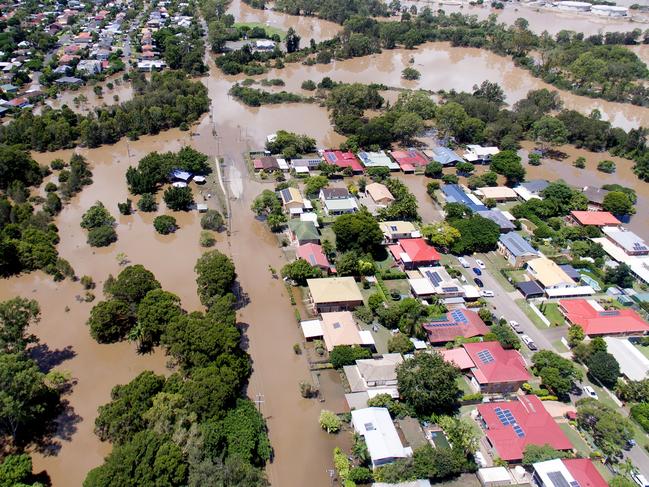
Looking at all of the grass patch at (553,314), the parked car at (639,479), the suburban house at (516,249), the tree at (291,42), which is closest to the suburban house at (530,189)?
the suburban house at (516,249)

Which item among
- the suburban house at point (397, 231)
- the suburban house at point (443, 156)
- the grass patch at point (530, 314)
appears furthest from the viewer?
the suburban house at point (443, 156)

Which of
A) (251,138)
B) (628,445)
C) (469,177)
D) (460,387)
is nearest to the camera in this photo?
(628,445)

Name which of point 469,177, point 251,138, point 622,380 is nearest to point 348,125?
point 251,138

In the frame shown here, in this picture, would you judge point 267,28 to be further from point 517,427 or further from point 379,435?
point 517,427

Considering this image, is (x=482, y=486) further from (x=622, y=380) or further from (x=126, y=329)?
(x=126, y=329)

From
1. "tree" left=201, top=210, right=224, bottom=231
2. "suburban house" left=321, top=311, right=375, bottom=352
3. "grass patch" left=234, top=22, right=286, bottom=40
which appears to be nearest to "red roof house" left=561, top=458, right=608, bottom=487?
"suburban house" left=321, top=311, right=375, bottom=352

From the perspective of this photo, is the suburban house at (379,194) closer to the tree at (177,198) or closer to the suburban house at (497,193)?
the suburban house at (497,193)

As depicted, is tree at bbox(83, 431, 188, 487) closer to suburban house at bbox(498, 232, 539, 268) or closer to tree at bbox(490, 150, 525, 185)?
suburban house at bbox(498, 232, 539, 268)
